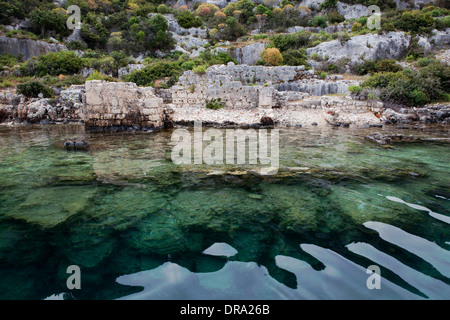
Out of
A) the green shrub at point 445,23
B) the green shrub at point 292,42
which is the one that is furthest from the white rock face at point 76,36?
the green shrub at point 445,23

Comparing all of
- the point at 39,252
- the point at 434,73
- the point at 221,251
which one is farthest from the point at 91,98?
the point at 434,73


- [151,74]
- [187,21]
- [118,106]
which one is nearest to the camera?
[118,106]

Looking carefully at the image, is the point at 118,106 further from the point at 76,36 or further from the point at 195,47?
the point at 76,36

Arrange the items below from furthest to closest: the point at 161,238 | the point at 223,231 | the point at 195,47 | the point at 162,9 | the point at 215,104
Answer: the point at 162,9 → the point at 195,47 → the point at 215,104 → the point at 223,231 → the point at 161,238

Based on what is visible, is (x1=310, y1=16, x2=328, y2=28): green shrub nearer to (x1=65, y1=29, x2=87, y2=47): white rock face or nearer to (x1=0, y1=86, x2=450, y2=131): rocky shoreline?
(x1=0, y1=86, x2=450, y2=131): rocky shoreline

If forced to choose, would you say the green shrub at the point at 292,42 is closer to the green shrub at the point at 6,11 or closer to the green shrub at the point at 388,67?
the green shrub at the point at 388,67

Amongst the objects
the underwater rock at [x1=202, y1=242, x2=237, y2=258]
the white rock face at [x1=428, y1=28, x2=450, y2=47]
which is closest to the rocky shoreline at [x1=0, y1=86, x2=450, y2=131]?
the underwater rock at [x1=202, y1=242, x2=237, y2=258]

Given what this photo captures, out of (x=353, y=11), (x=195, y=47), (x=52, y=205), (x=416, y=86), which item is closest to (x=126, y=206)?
(x=52, y=205)
